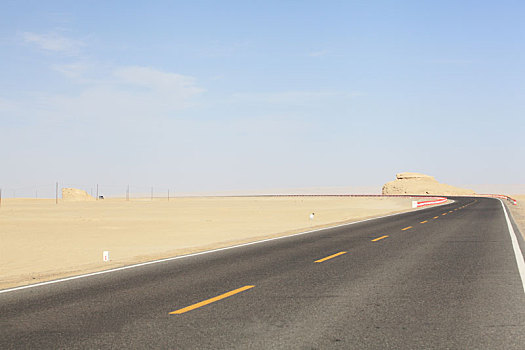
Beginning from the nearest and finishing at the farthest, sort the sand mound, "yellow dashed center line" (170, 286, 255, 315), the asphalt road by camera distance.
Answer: the asphalt road
"yellow dashed center line" (170, 286, 255, 315)
the sand mound

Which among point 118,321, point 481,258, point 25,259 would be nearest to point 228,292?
point 118,321

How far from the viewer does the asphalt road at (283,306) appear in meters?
6.12

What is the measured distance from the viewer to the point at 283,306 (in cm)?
789

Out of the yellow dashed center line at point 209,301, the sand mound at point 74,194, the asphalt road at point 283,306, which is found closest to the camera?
the asphalt road at point 283,306

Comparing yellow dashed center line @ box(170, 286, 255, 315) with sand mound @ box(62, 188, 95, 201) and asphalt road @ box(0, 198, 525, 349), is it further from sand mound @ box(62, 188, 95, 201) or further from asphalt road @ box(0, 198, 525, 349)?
sand mound @ box(62, 188, 95, 201)

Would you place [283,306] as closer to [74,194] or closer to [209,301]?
[209,301]

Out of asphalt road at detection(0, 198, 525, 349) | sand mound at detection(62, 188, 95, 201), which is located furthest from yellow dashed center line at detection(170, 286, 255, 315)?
sand mound at detection(62, 188, 95, 201)

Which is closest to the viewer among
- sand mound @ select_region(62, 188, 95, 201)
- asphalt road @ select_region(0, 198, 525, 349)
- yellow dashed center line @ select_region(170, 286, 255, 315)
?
asphalt road @ select_region(0, 198, 525, 349)

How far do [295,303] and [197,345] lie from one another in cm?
254

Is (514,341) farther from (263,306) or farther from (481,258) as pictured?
(481,258)

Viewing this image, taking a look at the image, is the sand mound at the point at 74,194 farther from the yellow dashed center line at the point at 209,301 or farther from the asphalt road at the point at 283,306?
the yellow dashed center line at the point at 209,301

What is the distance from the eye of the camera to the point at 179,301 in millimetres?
8336

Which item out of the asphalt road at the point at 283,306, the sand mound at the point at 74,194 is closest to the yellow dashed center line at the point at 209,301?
the asphalt road at the point at 283,306

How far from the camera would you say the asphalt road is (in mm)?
6121
